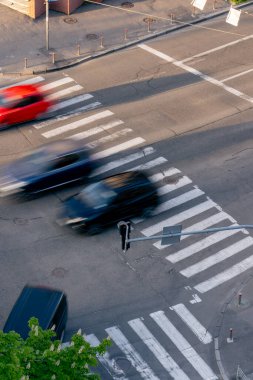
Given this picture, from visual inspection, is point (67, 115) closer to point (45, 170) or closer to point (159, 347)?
point (45, 170)

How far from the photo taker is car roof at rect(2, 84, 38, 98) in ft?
151

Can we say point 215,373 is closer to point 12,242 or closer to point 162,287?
point 162,287

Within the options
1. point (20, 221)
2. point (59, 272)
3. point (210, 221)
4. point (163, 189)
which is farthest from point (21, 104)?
point (210, 221)

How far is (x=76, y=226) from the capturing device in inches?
1544

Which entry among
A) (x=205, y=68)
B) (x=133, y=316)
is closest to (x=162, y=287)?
(x=133, y=316)

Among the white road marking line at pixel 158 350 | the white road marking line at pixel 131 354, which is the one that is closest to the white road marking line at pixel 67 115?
the white road marking line at pixel 158 350

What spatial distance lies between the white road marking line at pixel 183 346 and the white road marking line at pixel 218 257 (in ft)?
8.55

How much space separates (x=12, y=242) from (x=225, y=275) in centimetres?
866

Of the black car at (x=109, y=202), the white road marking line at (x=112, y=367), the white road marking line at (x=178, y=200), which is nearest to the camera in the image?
the white road marking line at (x=112, y=367)

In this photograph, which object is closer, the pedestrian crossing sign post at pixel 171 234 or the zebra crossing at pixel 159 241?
the pedestrian crossing sign post at pixel 171 234

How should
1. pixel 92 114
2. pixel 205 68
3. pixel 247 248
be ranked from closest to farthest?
pixel 247 248 < pixel 92 114 < pixel 205 68

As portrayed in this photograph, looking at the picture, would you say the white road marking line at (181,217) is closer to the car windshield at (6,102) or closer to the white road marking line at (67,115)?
the white road marking line at (67,115)

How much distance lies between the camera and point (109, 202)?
3909 centimetres

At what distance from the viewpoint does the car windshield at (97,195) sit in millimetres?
39094
